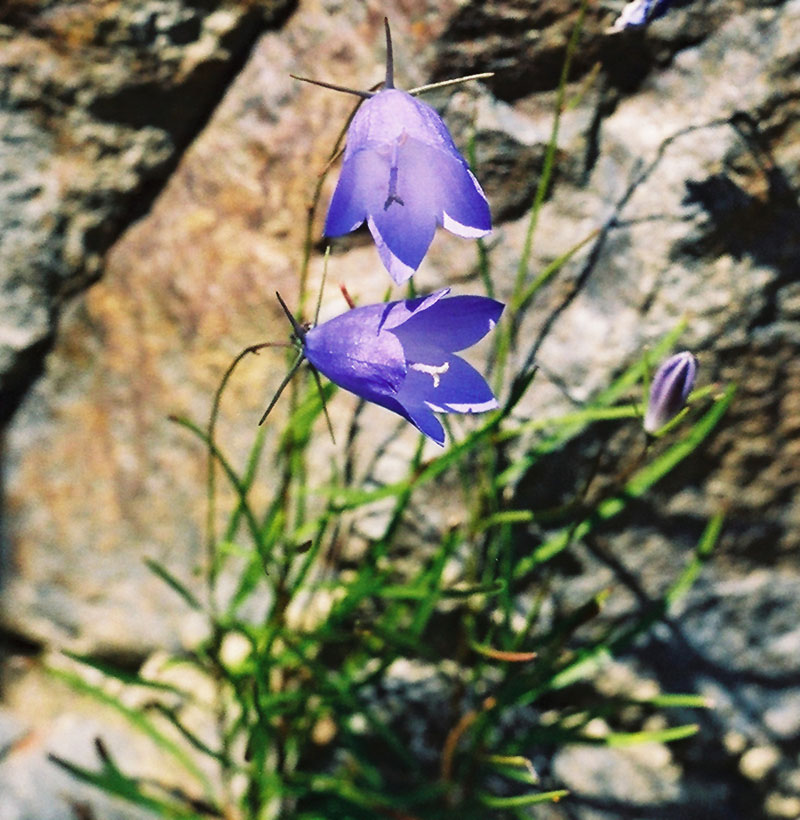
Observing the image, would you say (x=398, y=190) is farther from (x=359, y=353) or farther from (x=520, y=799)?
(x=520, y=799)

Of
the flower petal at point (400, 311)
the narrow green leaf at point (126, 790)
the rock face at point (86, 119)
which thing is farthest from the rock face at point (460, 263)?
the flower petal at point (400, 311)

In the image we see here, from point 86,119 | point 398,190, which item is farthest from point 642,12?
point 86,119

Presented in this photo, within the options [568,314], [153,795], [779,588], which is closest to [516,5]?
[568,314]

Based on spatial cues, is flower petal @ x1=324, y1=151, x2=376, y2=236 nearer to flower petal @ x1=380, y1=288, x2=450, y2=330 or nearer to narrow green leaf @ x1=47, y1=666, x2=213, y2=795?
flower petal @ x1=380, y1=288, x2=450, y2=330

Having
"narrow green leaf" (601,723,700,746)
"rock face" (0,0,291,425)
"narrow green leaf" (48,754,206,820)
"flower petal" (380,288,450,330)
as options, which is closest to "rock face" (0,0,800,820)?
"rock face" (0,0,291,425)

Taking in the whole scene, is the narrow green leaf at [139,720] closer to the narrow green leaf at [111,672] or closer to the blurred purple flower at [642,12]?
the narrow green leaf at [111,672]
